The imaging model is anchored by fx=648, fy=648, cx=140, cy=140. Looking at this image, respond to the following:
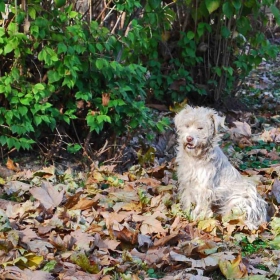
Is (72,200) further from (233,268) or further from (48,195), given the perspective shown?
(233,268)

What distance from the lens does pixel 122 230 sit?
5.39m

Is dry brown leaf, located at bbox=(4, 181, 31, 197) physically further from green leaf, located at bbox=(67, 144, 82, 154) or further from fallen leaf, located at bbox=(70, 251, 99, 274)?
fallen leaf, located at bbox=(70, 251, 99, 274)

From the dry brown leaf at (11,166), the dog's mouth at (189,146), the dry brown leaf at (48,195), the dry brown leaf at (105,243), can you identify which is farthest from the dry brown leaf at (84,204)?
the dry brown leaf at (11,166)

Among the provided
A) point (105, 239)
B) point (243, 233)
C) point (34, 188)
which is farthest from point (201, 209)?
point (34, 188)

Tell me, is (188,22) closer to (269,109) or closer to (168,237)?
(269,109)

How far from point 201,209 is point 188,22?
14.0ft

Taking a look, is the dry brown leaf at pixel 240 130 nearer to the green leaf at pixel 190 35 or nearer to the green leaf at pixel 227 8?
the green leaf at pixel 190 35

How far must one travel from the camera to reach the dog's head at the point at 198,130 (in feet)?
19.4

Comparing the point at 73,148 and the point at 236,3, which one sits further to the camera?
the point at 236,3

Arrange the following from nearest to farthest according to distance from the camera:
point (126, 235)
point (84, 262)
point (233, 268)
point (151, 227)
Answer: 1. point (84, 262)
2. point (233, 268)
3. point (126, 235)
4. point (151, 227)

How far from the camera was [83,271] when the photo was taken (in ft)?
15.7

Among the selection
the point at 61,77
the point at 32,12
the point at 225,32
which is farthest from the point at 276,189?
the point at 225,32

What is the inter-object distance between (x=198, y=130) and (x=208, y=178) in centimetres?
49

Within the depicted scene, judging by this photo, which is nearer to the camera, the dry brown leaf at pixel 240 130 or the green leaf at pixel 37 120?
the green leaf at pixel 37 120
